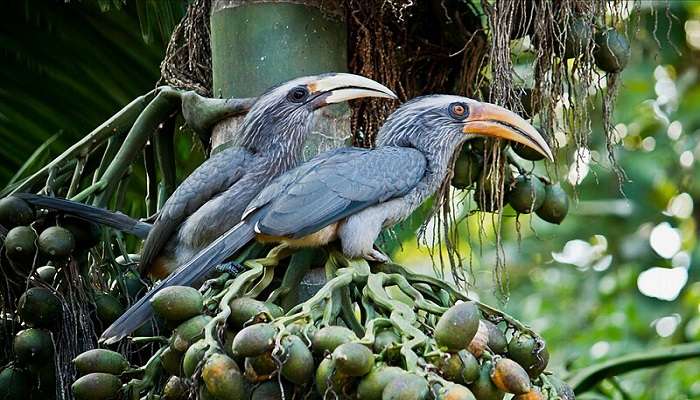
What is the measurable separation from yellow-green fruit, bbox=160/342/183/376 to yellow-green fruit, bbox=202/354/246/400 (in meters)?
0.20

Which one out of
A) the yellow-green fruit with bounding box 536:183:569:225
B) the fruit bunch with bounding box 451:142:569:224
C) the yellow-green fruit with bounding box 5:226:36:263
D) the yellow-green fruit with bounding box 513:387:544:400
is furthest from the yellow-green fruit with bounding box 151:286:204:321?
the yellow-green fruit with bounding box 536:183:569:225

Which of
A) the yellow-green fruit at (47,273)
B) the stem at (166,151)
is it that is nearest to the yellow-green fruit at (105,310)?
the yellow-green fruit at (47,273)

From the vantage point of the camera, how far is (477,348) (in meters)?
Result: 2.42

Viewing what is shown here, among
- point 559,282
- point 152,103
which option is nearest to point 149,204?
point 152,103

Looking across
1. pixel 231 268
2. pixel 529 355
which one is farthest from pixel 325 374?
pixel 231 268

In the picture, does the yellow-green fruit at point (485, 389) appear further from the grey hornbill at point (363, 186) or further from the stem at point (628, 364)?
the stem at point (628, 364)

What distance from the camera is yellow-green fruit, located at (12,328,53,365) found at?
3.02 m

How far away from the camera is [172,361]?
252cm

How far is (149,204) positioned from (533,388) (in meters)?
1.57

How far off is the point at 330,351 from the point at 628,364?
5.98 feet

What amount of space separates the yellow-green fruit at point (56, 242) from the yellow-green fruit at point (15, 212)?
77mm

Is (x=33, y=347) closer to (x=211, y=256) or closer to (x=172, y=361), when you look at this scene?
(x=211, y=256)

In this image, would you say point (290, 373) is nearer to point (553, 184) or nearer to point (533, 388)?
point (533, 388)

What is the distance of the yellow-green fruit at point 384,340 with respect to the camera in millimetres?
2314
